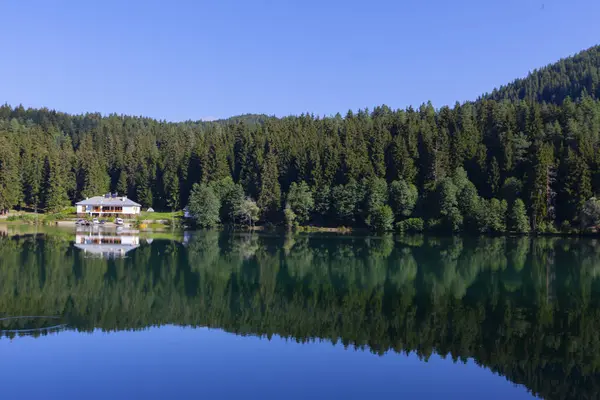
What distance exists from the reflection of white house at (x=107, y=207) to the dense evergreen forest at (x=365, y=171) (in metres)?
4.69

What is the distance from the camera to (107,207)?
4225 inches

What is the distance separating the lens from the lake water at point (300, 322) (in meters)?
15.9

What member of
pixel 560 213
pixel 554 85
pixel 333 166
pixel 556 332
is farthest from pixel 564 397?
pixel 554 85

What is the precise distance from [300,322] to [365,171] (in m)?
69.0

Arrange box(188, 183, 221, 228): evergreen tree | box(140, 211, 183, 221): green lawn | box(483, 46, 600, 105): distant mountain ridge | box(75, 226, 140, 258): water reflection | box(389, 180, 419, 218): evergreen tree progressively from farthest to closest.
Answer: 1. box(483, 46, 600, 105): distant mountain ridge
2. box(140, 211, 183, 221): green lawn
3. box(188, 183, 221, 228): evergreen tree
4. box(389, 180, 419, 218): evergreen tree
5. box(75, 226, 140, 258): water reflection

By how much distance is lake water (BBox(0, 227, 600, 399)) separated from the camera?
15938 mm

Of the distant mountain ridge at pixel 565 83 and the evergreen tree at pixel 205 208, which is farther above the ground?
the distant mountain ridge at pixel 565 83

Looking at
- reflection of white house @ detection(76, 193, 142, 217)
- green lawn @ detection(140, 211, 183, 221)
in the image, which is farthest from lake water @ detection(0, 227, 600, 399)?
reflection of white house @ detection(76, 193, 142, 217)

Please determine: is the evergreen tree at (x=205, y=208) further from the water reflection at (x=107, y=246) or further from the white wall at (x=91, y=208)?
the water reflection at (x=107, y=246)

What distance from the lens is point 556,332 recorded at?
69.9 ft

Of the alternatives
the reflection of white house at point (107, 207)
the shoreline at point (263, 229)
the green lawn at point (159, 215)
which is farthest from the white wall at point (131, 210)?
the shoreline at point (263, 229)

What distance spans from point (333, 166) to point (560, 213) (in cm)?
3479

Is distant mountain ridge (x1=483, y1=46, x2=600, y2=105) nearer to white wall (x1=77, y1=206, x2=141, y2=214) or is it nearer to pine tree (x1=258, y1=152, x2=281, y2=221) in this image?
pine tree (x1=258, y1=152, x2=281, y2=221)

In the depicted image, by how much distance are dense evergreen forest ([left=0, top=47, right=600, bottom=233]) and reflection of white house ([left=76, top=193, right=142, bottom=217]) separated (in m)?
4.69
